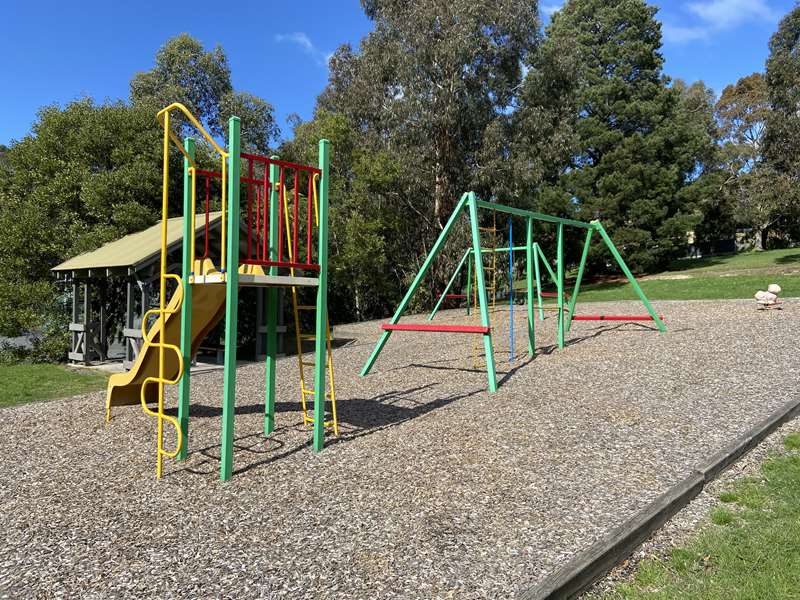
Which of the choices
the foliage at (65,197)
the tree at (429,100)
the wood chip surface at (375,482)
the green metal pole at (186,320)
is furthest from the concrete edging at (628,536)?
the tree at (429,100)

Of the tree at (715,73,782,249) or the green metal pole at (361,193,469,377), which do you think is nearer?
the green metal pole at (361,193,469,377)

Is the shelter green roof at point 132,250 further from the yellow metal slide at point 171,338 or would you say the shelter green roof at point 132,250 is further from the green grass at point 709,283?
the green grass at point 709,283

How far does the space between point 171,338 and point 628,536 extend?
181 inches

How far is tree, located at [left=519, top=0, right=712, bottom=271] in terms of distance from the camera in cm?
2786

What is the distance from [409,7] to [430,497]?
21.4 meters

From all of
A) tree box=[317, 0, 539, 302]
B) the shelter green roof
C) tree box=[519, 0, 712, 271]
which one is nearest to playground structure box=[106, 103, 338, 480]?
the shelter green roof

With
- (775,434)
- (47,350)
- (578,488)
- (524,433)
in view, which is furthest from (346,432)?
(47,350)

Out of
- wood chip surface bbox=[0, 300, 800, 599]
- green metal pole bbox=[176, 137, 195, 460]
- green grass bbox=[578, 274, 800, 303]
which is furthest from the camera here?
green grass bbox=[578, 274, 800, 303]

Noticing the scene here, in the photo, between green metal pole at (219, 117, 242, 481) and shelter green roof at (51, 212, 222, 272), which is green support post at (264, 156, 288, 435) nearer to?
green metal pole at (219, 117, 242, 481)

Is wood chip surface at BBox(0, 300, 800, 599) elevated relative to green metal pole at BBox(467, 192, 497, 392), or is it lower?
lower

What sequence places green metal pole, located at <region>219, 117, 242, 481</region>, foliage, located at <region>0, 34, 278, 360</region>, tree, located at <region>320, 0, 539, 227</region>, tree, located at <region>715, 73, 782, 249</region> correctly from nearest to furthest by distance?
green metal pole, located at <region>219, 117, 242, 481</region> → foliage, located at <region>0, 34, 278, 360</region> → tree, located at <region>320, 0, 539, 227</region> → tree, located at <region>715, 73, 782, 249</region>

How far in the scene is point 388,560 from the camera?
299 centimetres

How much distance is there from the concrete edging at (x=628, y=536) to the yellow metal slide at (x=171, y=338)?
4104 millimetres

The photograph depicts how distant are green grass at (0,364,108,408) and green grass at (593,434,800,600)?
8.40 m
